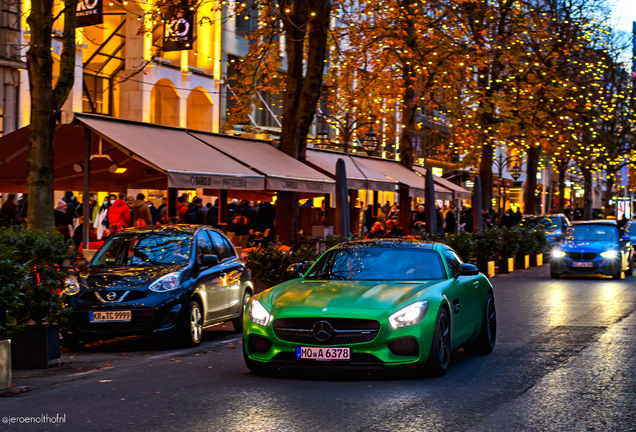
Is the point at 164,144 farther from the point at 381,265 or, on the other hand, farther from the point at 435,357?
the point at 435,357

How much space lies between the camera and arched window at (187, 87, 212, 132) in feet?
129

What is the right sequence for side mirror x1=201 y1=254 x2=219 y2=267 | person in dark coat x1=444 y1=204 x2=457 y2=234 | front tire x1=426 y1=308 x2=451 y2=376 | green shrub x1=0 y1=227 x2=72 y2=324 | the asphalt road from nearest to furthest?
the asphalt road → front tire x1=426 y1=308 x2=451 y2=376 → green shrub x1=0 y1=227 x2=72 y2=324 → side mirror x1=201 y1=254 x2=219 y2=267 → person in dark coat x1=444 y1=204 x2=457 y2=234

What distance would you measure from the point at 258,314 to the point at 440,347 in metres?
1.75

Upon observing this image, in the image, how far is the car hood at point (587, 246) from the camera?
2472 centimetres

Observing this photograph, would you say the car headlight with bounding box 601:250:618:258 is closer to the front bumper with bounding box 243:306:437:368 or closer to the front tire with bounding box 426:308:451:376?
the front tire with bounding box 426:308:451:376

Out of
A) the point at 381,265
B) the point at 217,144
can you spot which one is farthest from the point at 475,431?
the point at 217,144

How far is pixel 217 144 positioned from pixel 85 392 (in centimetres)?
1481

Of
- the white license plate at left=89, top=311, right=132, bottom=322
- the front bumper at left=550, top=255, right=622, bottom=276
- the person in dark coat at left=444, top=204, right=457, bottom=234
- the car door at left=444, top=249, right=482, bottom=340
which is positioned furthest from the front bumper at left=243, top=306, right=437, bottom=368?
the person in dark coat at left=444, top=204, right=457, bottom=234

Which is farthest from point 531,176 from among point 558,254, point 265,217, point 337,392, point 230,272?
point 337,392

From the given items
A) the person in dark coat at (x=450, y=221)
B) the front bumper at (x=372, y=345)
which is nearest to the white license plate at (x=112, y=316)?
the front bumper at (x=372, y=345)

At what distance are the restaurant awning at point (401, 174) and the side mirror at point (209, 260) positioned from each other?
15835 millimetres

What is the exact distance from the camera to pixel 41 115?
13844mm

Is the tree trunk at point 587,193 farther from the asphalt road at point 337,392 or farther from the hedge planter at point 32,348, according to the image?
the hedge planter at point 32,348

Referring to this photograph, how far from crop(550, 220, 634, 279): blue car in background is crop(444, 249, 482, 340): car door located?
1471 cm
